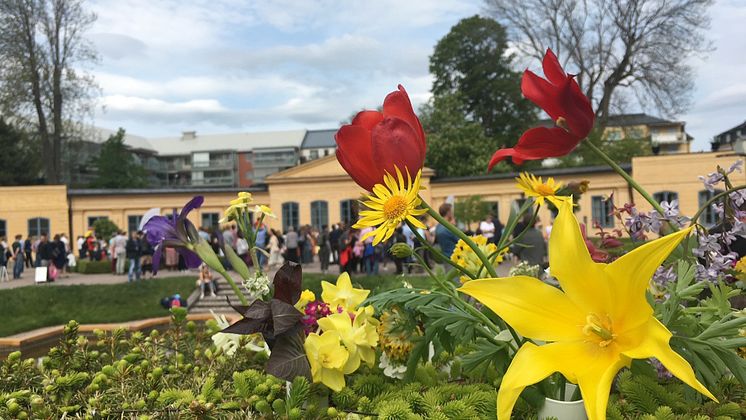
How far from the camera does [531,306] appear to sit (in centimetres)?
75

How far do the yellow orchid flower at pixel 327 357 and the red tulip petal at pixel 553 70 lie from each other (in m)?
0.66

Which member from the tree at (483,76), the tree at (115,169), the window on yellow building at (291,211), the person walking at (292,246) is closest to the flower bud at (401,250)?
the person walking at (292,246)

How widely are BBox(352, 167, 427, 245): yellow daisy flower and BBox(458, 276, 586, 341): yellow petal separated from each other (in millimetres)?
187

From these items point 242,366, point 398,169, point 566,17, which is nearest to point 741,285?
point 398,169

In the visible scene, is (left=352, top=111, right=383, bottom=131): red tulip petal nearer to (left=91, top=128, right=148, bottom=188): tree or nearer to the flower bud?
the flower bud

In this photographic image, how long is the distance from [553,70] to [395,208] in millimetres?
349

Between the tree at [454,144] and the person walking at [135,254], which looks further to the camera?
the tree at [454,144]

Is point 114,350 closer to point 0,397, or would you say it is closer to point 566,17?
point 0,397

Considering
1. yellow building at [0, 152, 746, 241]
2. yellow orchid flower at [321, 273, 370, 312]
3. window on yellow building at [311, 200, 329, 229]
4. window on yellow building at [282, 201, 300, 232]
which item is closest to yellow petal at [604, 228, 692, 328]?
yellow orchid flower at [321, 273, 370, 312]

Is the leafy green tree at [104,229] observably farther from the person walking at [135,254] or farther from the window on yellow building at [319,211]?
the person walking at [135,254]

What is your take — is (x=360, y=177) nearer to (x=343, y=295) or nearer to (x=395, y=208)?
(x=395, y=208)

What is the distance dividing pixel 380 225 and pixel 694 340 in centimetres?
50

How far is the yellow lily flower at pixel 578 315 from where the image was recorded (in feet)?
2.17

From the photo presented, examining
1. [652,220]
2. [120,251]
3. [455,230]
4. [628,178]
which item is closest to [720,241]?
[652,220]
